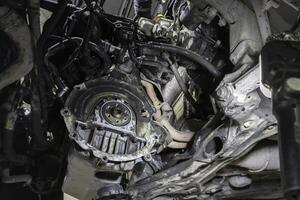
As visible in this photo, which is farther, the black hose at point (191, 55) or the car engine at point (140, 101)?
the black hose at point (191, 55)

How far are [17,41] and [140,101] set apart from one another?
0.46 meters

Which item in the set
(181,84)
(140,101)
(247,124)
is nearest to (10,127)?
(140,101)

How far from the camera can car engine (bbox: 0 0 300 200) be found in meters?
1.37

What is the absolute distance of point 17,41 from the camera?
1.28 meters

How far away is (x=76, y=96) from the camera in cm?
151

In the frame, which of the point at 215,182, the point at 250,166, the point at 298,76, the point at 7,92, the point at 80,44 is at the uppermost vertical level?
the point at 298,76

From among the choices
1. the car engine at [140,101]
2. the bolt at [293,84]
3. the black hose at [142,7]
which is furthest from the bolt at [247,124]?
the black hose at [142,7]

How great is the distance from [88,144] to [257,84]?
21.1 inches

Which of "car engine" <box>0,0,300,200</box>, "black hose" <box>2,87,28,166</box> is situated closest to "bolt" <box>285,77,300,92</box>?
"car engine" <box>0,0,300,200</box>

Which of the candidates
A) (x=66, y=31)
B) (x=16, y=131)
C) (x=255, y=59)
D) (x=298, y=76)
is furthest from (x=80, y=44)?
(x=298, y=76)

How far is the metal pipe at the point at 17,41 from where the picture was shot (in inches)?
48.1

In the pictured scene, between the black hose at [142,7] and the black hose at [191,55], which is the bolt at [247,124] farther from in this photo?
the black hose at [142,7]

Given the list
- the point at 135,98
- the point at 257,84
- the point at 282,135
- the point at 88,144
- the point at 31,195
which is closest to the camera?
the point at 282,135

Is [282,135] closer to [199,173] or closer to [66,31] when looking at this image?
[199,173]
